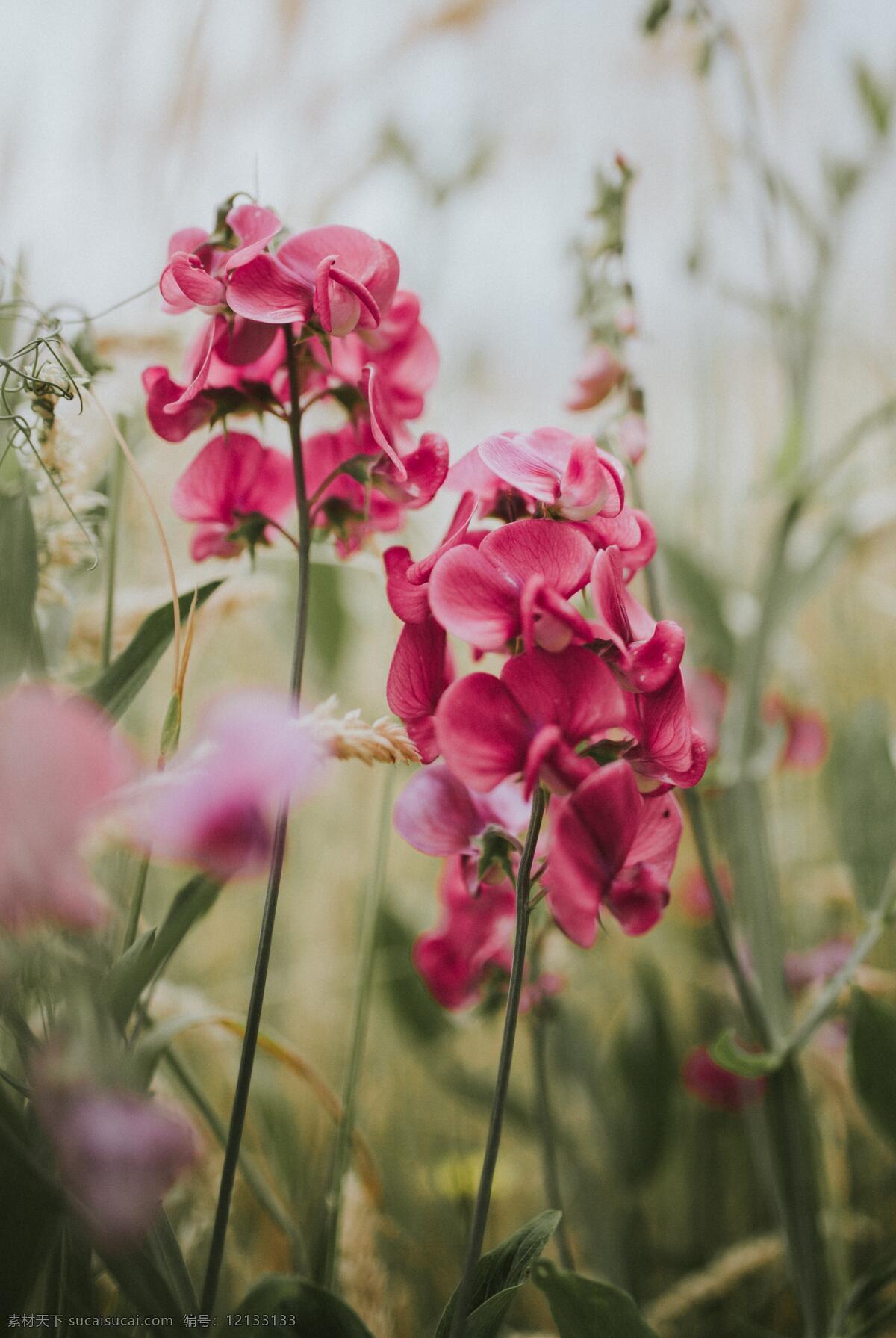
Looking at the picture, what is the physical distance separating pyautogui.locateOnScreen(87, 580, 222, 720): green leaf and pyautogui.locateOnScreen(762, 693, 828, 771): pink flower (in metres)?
0.64

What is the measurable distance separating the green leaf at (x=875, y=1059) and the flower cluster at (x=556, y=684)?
24cm

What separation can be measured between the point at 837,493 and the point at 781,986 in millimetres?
362

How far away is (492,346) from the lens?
1.15 meters

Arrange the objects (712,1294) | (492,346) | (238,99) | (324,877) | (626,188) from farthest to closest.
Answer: (492,346) → (324,877) → (238,99) → (712,1294) → (626,188)

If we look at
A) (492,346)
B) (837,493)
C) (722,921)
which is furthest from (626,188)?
(492,346)

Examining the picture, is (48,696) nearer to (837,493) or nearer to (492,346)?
(837,493)

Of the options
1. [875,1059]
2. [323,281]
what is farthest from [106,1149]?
[875,1059]

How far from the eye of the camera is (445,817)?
352 mm

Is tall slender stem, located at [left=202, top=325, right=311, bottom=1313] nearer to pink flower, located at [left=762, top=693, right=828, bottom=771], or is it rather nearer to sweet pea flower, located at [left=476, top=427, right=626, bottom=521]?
sweet pea flower, located at [left=476, top=427, right=626, bottom=521]

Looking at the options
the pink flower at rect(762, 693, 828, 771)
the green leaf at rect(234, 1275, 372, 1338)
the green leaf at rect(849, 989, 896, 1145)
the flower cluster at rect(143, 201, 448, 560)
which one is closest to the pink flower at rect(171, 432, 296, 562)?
the flower cluster at rect(143, 201, 448, 560)

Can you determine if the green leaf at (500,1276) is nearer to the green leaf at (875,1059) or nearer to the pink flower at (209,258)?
the green leaf at (875,1059)

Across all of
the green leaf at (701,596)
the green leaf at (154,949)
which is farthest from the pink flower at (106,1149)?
the green leaf at (701,596)

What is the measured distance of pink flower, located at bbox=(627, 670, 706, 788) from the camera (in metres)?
0.29

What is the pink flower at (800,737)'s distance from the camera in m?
0.85
